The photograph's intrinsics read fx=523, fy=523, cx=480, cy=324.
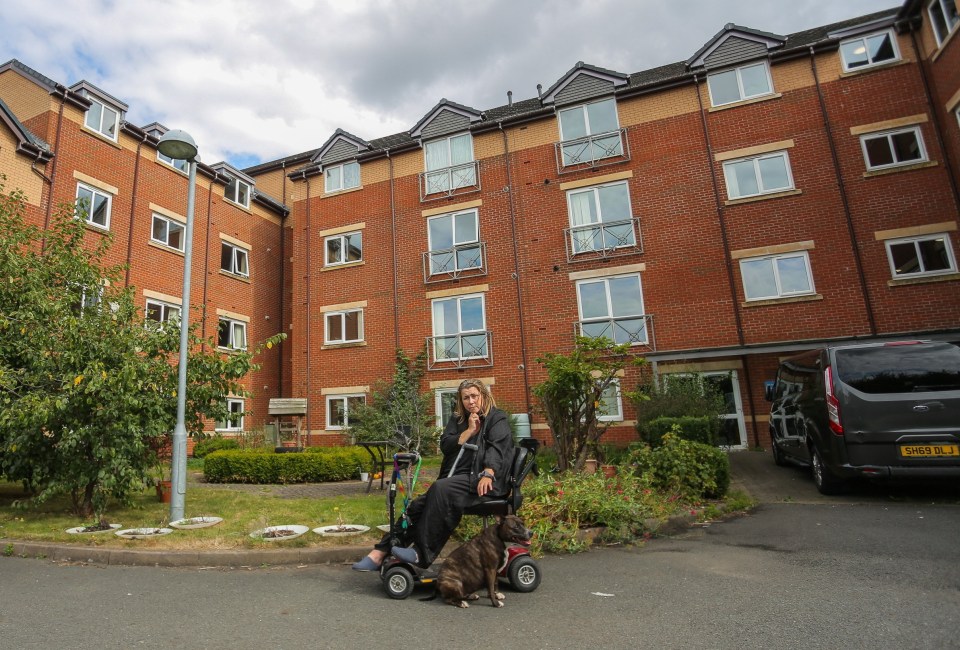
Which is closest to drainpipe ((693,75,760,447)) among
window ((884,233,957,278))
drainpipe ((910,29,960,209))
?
window ((884,233,957,278))

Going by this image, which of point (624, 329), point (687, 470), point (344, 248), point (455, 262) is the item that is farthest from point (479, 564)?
point (344, 248)

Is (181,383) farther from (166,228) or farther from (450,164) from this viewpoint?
(450,164)

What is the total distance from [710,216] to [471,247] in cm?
753

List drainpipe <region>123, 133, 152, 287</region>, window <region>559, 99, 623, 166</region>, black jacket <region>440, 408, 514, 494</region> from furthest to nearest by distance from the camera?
window <region>559, 99, 623, 166</region>, drainpipe <region>123, 133, 152, 287</region>, black jacket <region>440, 408, 514, 494</region>

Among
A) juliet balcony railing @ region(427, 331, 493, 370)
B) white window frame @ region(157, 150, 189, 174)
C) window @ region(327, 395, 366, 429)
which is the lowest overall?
window @ region(327, 395, 366, 429)

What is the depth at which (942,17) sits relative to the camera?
13.6 meters

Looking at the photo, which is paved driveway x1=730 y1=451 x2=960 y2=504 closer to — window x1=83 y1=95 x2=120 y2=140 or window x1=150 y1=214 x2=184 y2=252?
window x1=150 y1=214 x2=184 y2=252

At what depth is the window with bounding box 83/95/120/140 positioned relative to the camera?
1627 cm

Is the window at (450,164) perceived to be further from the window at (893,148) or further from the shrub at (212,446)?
the window at (893,148)

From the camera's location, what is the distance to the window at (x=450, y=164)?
18.7 m

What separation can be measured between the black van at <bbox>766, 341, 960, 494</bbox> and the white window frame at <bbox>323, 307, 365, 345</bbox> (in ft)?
48.1

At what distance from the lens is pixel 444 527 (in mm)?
3975

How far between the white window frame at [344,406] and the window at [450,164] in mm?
7773

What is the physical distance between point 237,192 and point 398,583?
21497 mm
